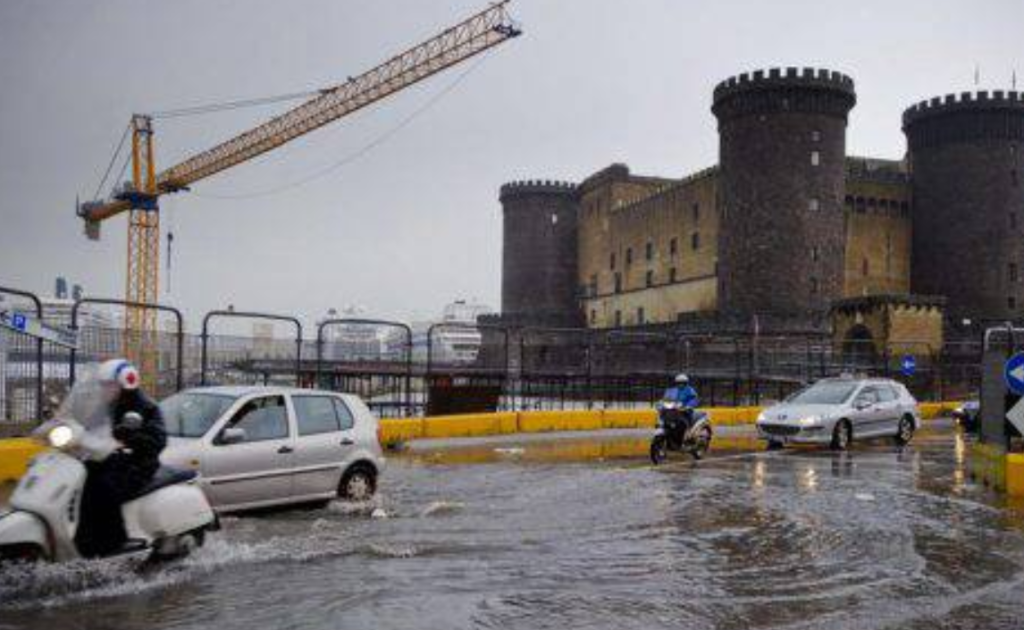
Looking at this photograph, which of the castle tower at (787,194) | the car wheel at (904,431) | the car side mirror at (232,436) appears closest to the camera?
the car side mirror at (232,436)

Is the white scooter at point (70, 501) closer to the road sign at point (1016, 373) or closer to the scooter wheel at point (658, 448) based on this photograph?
the road sign at point (1016, 373)

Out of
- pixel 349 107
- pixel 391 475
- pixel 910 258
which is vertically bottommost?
pixel 391 475

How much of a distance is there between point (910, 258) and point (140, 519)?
72.2 meters

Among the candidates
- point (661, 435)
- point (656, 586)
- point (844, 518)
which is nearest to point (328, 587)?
point (656, 586)

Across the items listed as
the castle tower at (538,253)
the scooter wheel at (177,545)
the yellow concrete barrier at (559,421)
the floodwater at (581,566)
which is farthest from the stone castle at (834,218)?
the scooter wheel at (177,545)

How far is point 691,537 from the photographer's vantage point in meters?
10.2

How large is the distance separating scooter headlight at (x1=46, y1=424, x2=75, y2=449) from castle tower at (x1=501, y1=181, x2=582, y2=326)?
8687 cm

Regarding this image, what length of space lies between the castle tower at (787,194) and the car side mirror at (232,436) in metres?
54.8

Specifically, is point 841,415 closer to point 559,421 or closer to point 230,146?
point 559,421

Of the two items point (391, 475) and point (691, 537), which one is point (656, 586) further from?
point (391, 475)

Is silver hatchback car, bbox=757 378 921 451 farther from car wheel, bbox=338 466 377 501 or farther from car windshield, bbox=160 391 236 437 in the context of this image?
car windshield, bbox=160 391 236 437

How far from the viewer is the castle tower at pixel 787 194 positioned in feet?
204

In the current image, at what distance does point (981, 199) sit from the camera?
2650 inches

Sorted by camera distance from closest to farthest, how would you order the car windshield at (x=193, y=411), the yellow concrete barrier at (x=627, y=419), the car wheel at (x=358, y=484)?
1. the car windshield at (x=193, y=411)
2. the car wheel at (x=358, y=484)
3. the yellow concrete barrier at (x=627, y=419)
